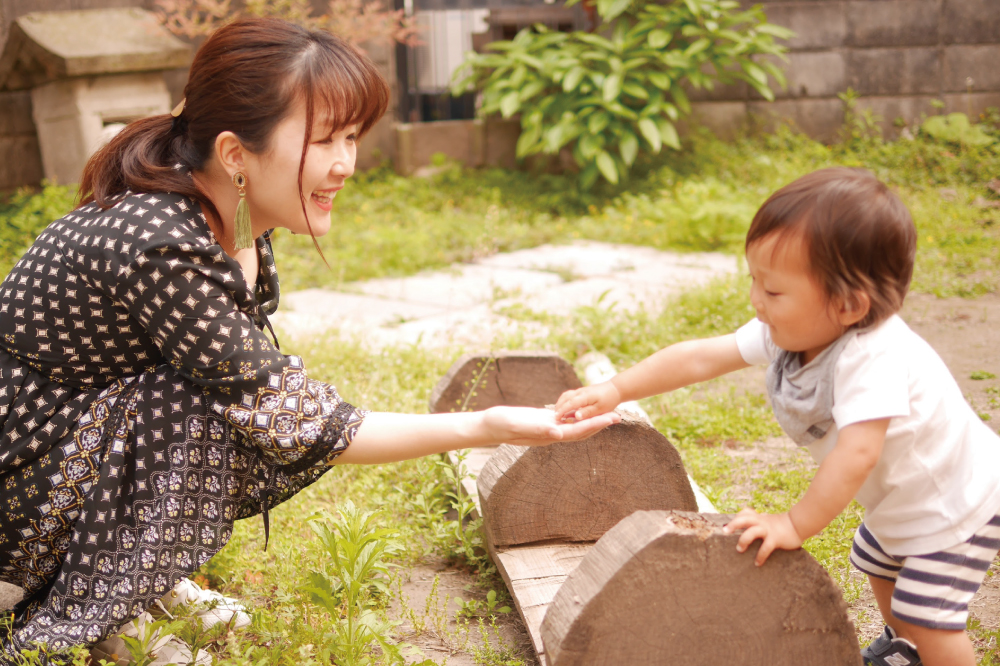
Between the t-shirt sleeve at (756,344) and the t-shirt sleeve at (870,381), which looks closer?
the t-shirt sleeve at (870,381)

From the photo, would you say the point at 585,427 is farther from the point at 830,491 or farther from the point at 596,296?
the point at 596,296

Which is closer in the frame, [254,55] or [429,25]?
[254,55]

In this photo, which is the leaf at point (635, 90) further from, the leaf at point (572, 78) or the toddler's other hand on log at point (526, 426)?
the toddler's other hand on log at point (526, 426)

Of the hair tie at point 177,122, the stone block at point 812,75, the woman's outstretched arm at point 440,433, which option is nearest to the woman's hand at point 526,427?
the woman's outstretched arm at point 440,433

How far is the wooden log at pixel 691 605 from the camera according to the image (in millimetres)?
1348

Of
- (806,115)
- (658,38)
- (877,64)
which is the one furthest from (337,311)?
(877,64)

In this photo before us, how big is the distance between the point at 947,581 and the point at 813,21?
6.34 meters

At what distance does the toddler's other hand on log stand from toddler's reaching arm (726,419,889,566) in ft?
1.14

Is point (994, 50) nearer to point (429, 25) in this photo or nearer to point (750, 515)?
point (429, 25)

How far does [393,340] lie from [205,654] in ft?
7.03

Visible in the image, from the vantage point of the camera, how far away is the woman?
1.54 meters

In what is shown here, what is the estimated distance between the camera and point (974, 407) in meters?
2.85

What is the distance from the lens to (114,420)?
162 cm

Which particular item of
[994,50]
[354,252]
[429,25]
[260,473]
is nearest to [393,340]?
[354,252]
